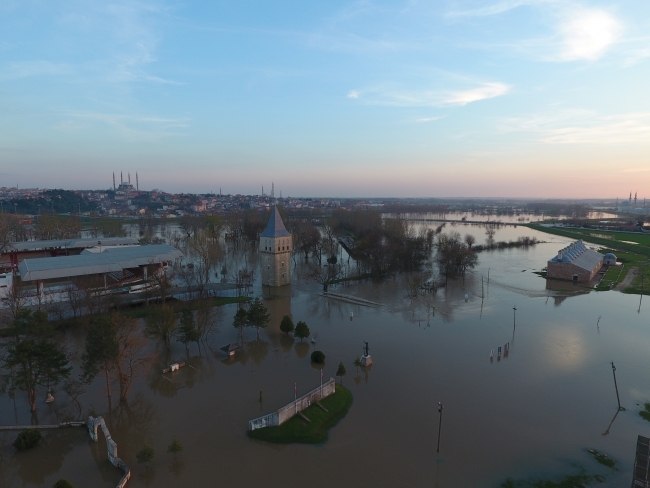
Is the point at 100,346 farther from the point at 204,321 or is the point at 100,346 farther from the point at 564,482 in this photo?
the point at 564,482

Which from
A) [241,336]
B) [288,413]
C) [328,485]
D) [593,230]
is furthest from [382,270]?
[593,230]

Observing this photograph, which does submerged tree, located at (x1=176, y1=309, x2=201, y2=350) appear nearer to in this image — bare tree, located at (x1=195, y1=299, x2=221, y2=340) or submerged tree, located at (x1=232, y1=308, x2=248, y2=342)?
bare tree, located at (x1=195, y1=299, x2=221, y2=340)

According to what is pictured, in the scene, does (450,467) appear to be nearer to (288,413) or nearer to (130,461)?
(288,413)

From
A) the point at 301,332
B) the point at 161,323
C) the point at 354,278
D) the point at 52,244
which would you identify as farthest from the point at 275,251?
the point at 52,244

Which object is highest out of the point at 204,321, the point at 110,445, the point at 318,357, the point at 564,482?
the point at 204,321

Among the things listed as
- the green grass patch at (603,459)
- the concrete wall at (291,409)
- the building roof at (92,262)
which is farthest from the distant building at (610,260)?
the building roof at (92,262)

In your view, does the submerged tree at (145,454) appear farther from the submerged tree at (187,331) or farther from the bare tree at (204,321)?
the bare tree at (204,321)
